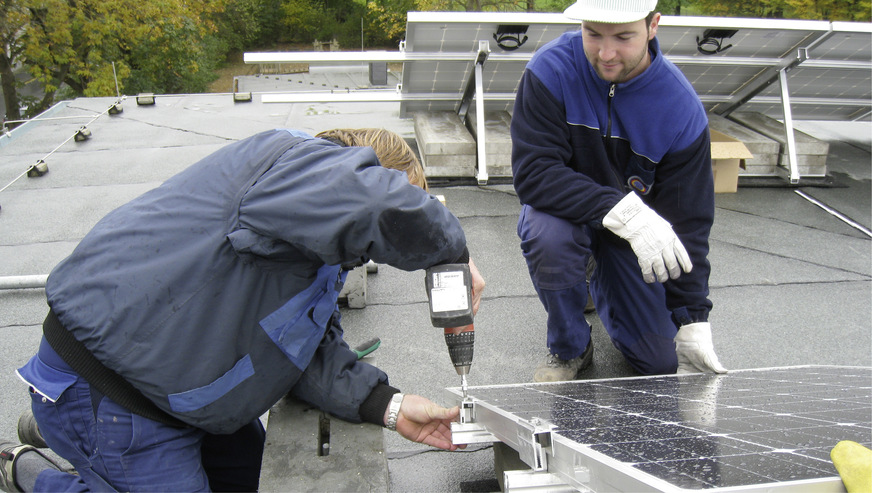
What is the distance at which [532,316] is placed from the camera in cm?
373

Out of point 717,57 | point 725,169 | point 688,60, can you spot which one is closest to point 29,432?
point 725,169

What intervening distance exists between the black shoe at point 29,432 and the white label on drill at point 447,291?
1.70 meters

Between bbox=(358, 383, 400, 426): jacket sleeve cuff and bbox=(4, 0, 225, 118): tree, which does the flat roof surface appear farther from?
bbox=(4, 0, 225, 118): tree

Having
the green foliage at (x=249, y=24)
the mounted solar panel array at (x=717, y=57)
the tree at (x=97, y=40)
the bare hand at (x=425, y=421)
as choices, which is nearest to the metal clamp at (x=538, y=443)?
the bare hand at (x=425, y=421)

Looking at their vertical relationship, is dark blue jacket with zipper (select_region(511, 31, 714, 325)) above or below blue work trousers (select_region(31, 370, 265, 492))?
above

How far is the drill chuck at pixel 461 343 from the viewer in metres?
2.20

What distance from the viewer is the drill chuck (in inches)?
86.4

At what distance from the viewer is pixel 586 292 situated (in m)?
2.93

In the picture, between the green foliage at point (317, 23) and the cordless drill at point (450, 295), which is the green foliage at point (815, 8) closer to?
the cordless drill at point (450, 295)

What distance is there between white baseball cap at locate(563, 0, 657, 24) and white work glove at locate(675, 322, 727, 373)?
1.28 meters

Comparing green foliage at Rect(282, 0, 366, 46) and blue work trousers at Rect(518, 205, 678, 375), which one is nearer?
blue work trousers at Rect(518, 205, 678, 375)

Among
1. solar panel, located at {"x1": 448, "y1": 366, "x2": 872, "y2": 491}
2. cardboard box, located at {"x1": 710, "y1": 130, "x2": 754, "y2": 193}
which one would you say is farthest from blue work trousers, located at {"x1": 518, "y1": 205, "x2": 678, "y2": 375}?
cardboard box, located at {"x1": 710, "y1": 130, "x2": 754, "y2": 193}

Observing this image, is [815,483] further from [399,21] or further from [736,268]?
[399,21]

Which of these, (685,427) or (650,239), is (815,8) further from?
(685,427)
